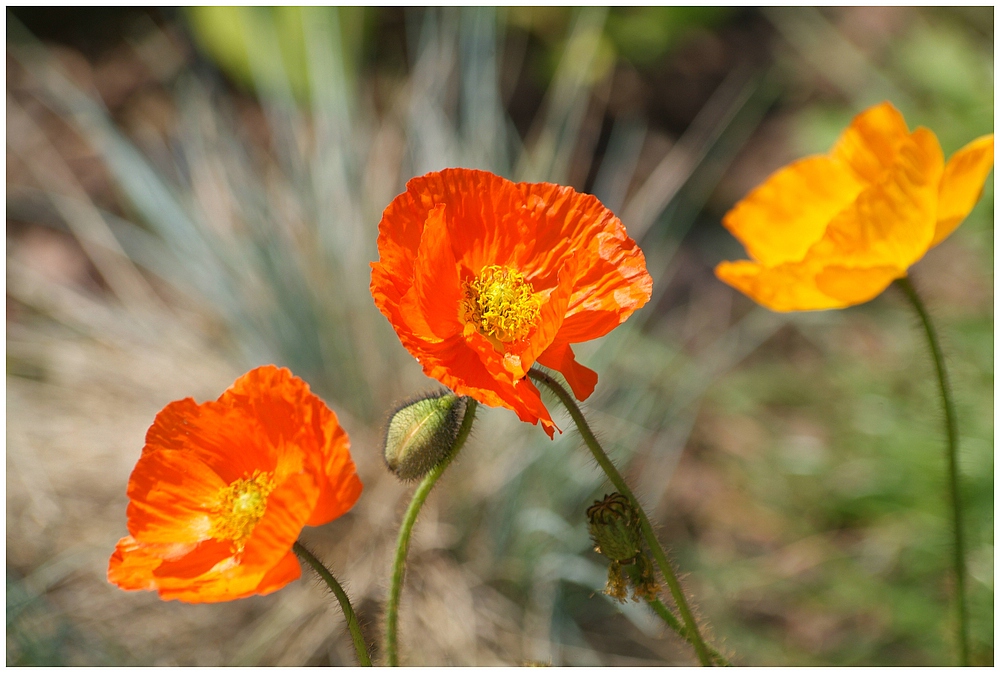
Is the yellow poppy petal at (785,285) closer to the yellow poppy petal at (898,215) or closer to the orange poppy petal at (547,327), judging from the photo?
the yellow poppy petal at (898,215)

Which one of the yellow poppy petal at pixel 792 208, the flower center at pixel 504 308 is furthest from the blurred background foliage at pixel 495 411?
the flower center at pixel 504 308

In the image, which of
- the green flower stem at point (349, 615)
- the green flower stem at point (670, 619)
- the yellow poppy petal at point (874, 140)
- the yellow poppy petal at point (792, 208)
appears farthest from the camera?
the yellow poppy petal at point (792, 208)

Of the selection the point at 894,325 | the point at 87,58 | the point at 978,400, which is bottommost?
the point at 978,400

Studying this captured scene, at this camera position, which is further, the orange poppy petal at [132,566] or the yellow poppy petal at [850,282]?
the yellow poppy petal at [850,282]

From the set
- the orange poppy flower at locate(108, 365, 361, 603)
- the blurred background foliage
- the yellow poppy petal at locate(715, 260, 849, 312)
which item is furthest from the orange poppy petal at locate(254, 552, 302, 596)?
the blurred background foliage

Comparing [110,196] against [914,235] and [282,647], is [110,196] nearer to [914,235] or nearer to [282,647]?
[282,647]

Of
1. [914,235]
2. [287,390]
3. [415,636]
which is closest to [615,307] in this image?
[287,390]

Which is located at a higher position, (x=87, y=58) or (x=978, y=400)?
(x=87, y=58)
